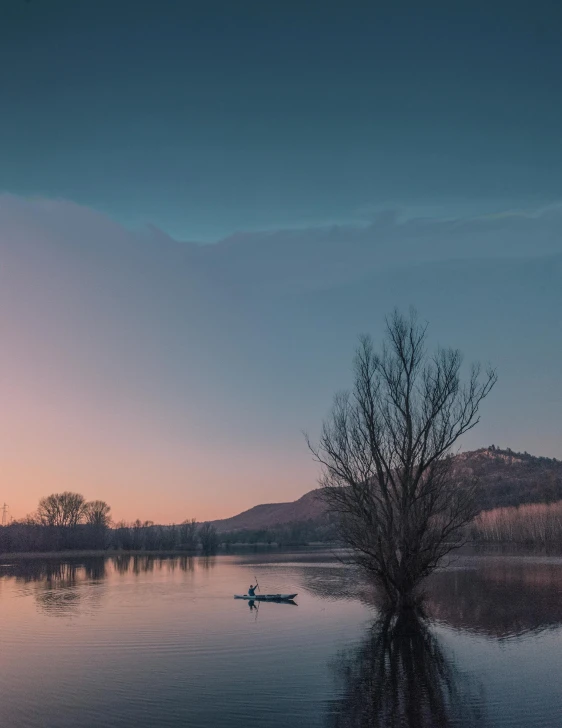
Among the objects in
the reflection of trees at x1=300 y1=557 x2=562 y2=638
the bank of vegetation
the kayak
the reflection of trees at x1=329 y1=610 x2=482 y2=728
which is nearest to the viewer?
the reflection of trees at x1=329 y1=610 x2=482 y2=728

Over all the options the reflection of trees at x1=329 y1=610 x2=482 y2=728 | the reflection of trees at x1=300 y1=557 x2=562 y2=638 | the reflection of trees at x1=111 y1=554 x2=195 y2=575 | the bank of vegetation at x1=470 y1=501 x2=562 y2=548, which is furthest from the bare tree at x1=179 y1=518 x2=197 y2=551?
the reflection of trees at x1=329 y1=610 x2=482 y2=728

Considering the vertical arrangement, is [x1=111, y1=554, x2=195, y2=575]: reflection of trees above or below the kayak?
Result: below

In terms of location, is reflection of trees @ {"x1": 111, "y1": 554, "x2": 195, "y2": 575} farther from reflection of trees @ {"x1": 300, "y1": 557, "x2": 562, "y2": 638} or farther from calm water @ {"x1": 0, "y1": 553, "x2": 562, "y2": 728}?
calm water @ {"x1": 0, "y1": 553, "x2": 562, "y2": 728}

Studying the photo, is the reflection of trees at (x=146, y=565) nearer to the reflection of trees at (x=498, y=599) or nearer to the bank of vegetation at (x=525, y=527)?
the reflection of trees at (x=498, y=599)

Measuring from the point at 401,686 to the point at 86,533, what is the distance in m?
136

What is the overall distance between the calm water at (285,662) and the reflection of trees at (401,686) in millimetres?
53

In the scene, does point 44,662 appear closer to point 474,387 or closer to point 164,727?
point 164,727

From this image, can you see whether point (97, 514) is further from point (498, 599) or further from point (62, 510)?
point (498, 599)

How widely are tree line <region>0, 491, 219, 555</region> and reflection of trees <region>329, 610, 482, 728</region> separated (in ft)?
351

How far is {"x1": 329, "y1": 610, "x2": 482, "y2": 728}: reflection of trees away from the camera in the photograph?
561 inches

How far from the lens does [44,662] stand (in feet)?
71.3

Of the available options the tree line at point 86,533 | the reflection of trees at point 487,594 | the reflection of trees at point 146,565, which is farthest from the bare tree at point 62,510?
the reflection of trees at point 487,594

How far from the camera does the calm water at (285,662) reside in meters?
15.0

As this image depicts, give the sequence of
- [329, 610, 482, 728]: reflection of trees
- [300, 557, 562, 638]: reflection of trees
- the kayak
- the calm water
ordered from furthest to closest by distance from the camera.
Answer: the kayak
[300, 557, 562, 638]: reflection of trees
the calm water
[329, 610, 482, 728]: reflection of trees
